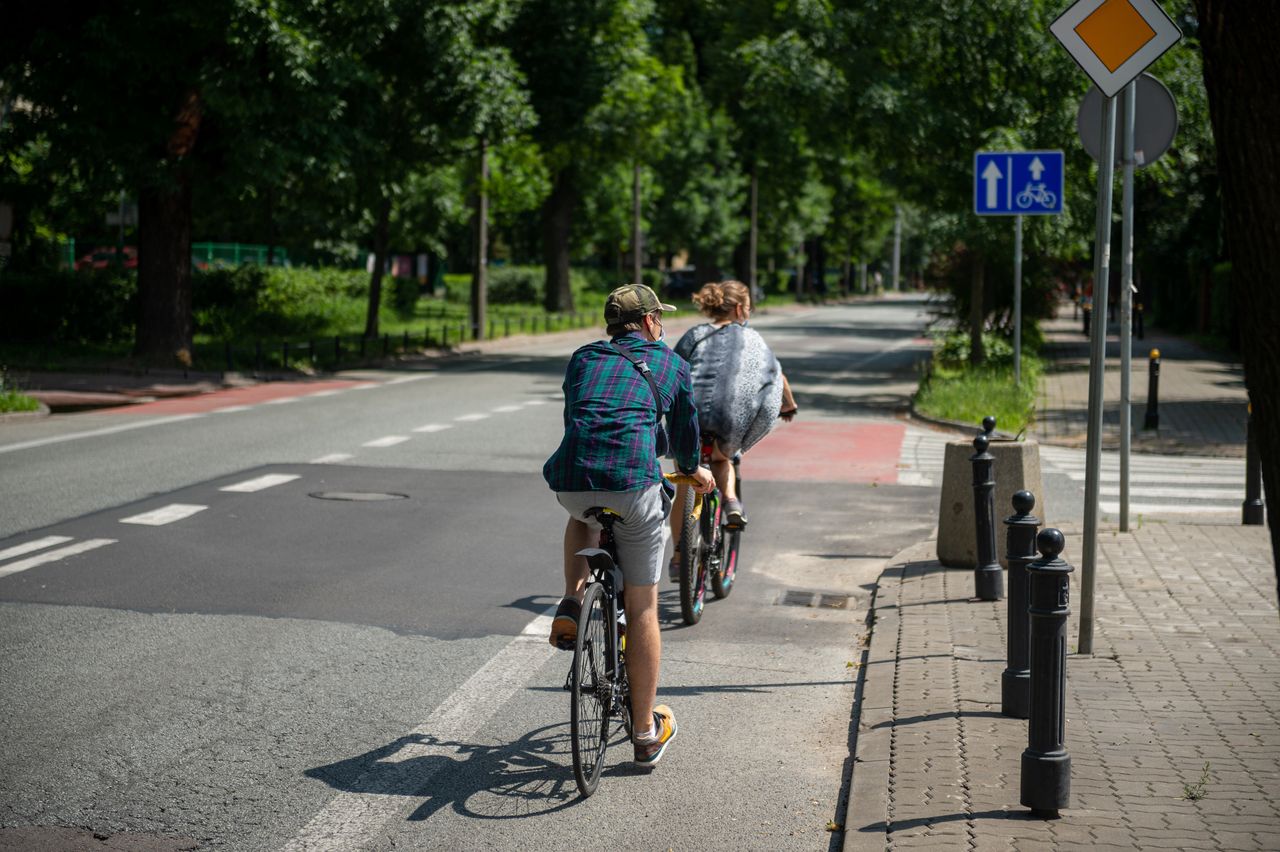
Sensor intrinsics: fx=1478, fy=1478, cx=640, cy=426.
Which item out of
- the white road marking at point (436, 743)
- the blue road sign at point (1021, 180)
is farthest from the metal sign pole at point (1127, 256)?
the blue road sign at point (1021, 180)

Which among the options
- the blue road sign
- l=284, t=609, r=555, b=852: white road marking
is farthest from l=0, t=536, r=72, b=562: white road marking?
the blue road sign

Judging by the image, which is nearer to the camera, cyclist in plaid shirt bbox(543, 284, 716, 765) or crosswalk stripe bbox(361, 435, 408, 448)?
cyclist in plaid shirt bbox(543, 284, 716, 765)

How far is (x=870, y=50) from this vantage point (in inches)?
903

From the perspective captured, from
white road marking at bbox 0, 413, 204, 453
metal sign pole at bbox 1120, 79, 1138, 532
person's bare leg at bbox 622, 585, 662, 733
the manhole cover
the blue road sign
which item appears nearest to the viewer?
person's bare leg at bbox 622, 585, 662, 733

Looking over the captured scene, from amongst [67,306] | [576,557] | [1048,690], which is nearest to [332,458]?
[576,557]

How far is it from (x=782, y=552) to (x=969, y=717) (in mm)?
4308

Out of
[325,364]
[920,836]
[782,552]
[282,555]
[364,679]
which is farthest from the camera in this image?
[325,364]

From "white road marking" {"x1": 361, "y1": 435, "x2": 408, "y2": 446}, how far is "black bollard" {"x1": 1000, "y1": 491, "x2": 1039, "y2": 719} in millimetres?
10334

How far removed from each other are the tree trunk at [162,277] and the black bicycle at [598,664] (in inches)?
821

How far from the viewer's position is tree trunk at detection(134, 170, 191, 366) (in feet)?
81.1

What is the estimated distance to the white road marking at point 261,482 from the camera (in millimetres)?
11977

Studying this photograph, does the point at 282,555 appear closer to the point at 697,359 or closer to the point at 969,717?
the point at 697,359

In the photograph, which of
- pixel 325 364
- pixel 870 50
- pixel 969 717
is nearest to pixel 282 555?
pixel 969 717

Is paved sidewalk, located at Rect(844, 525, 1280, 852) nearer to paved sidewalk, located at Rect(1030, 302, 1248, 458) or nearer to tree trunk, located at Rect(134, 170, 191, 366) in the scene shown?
paved sidewalk, located at Rect(1030, 302, 1248, 458)
